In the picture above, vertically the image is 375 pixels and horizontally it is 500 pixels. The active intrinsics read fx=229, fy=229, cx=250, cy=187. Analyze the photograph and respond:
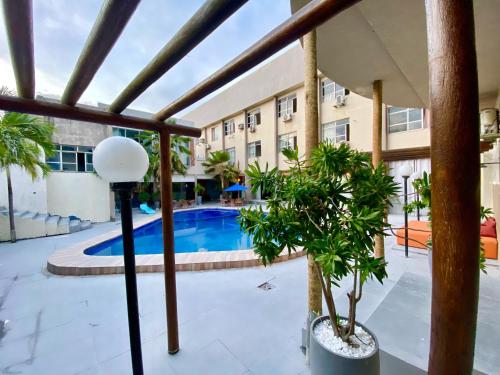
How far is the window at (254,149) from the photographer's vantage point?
69.8 ft

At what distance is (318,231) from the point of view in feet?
6.48

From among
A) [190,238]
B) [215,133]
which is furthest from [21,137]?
[215,133]

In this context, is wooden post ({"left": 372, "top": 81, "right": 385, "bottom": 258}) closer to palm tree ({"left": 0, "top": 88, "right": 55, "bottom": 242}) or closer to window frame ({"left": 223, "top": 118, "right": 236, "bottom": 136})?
palm tree ({"left": 0, "top": 88, "right": 55, "bottom": 242})

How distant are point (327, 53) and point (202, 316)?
16.0 ft

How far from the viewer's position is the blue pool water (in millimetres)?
8758

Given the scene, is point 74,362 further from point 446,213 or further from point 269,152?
point 269,152

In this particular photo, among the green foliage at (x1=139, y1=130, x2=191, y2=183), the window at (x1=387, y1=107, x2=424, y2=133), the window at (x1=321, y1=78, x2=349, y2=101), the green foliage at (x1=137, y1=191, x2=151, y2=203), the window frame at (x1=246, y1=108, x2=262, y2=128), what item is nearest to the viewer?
the window at (x1=387, y1=107, x2=424, y2=133)

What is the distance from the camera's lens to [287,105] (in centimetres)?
1883

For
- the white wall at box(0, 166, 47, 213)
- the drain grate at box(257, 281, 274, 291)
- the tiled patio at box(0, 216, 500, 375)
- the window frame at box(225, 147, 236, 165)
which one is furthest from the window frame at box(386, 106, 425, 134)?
the white wall at box(0, 166, 47, 213)

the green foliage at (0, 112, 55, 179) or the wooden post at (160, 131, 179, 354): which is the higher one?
the green foliage at (0, 112, 55, 179)

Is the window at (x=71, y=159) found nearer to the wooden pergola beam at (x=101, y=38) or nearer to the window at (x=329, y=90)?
the wooden pergola beam at (x=101, y=38)

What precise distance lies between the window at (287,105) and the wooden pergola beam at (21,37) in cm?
1822

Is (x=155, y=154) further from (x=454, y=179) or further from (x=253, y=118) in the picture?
(x=454, y=179)

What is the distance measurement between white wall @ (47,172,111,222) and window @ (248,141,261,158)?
1269 cm
